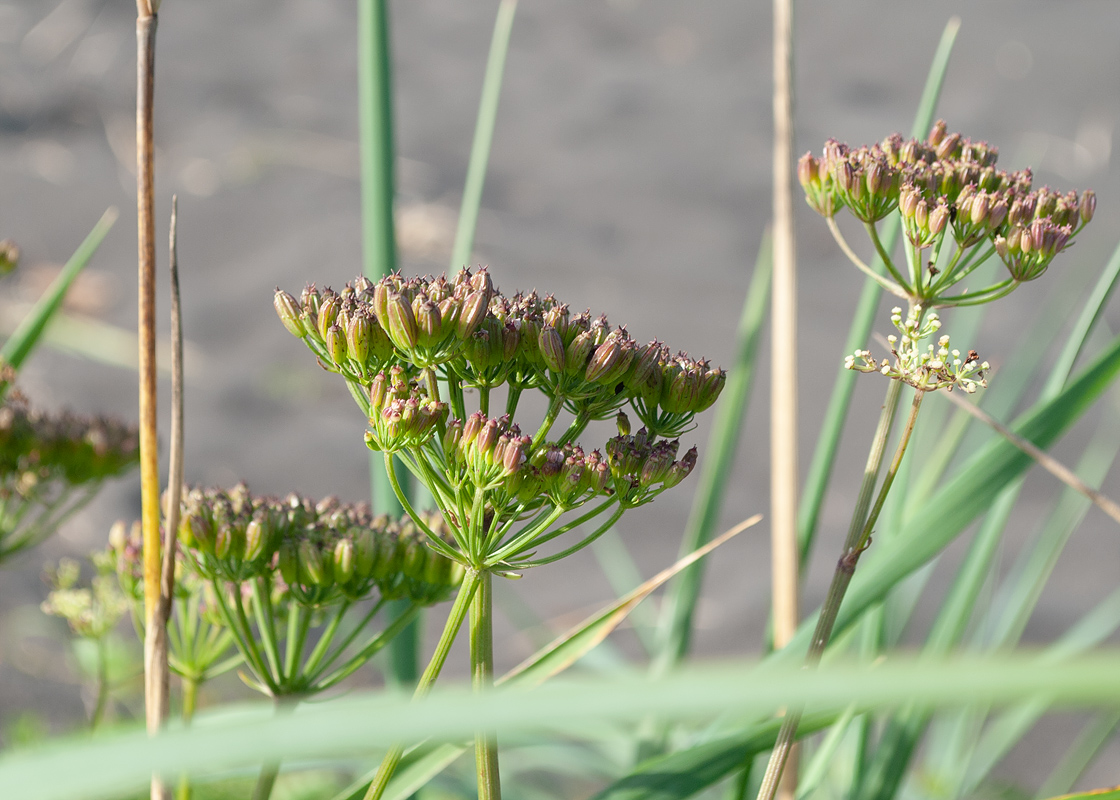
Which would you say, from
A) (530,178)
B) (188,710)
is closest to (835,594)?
(188,710)

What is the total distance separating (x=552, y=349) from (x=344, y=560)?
0.19 meters

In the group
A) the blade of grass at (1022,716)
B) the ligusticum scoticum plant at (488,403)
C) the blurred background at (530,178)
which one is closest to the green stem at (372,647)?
the ligusticum scoticum plant at (488,403)

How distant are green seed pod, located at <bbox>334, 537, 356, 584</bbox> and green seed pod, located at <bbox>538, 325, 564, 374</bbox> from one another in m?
0.17

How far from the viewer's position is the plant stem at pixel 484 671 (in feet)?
1.16

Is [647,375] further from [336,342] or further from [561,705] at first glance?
[561,705]

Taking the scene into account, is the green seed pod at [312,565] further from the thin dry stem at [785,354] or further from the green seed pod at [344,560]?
the thin dry stem at [785,354]

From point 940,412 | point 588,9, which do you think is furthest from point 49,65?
point 940,412

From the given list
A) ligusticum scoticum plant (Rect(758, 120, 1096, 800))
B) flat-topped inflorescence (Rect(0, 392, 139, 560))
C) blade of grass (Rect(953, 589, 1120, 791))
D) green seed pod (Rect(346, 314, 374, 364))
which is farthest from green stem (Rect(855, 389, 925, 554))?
blade of grass (Rect(953, 589, 1120, 791))

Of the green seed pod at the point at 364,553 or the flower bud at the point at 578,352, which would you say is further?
the green seed pod at the point at 364,553

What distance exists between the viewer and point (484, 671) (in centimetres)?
37

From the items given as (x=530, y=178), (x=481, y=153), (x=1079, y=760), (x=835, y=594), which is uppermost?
(x=530, y=178)

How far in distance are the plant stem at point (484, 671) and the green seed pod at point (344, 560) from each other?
0.13 metres

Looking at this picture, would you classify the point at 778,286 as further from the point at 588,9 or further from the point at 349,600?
the point at 588,9

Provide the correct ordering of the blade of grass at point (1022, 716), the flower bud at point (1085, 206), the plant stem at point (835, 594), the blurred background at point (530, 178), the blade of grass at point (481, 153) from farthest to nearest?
the blurred background at point (530, 178), the blade of grass at point (1022, 716), the blade of grass at point (481, 153), the flower bud at point (1085, 206), the plant stem at point (835, 594)
